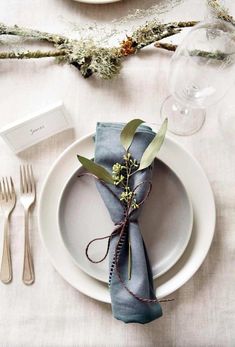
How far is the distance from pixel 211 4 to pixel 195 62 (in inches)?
6.5

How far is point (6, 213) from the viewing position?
0.83 meters

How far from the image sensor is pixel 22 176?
846 mm

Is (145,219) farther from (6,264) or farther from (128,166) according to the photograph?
(6,264)

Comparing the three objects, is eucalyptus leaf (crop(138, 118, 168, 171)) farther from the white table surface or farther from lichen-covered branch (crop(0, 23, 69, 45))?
lichen-covered branch (crop(0, 23, 69, 45))

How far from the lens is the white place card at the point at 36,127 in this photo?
80 cm

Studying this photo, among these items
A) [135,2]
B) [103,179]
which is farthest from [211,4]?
[103,179]

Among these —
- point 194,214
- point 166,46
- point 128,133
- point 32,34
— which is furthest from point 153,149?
point 32,34

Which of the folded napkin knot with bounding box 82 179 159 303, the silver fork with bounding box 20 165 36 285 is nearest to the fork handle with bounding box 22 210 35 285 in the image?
the silver fork with bounding box 20 165 36 285

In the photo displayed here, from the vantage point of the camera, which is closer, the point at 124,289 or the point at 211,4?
the point at 124,289

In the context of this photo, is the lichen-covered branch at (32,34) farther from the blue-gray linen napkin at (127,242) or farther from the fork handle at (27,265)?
the fork handle at (27,265)

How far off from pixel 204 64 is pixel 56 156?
323 millimetres

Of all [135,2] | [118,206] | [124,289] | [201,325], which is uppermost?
[135,2]

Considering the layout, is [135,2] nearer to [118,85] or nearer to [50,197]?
[118,85]

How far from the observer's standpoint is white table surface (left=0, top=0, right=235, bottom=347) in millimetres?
790
